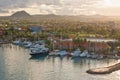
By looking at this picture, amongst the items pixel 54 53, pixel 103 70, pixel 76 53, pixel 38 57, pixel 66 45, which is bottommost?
pixel 38 57

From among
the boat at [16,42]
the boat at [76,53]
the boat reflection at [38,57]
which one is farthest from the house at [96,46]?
the boat at [16,42]

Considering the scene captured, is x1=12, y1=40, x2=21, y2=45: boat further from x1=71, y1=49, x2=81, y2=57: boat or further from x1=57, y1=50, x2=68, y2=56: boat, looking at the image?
x1=71, y1=49, x2=81, y2=57: boat

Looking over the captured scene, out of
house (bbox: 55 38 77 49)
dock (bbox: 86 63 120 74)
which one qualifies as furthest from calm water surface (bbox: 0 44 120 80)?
house (bbox: 55 38 77 49)

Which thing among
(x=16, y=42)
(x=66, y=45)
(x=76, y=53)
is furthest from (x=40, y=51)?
(x=16, y=42)

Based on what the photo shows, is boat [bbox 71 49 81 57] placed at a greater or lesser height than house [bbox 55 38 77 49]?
lesser

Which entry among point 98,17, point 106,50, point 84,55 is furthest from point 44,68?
point 98,17

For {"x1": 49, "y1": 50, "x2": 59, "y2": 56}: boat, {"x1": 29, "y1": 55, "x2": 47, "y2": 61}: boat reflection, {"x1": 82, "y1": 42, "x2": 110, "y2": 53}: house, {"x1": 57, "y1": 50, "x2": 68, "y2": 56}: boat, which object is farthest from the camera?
{"x1": 82, "y1": 42, "x2": 110, "y2": 53}: house

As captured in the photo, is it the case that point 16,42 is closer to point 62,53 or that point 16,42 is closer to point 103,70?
point 62,53

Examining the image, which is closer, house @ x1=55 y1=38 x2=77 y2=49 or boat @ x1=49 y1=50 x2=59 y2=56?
boat @ x1=49 y1=50 x2=59 y2=56
